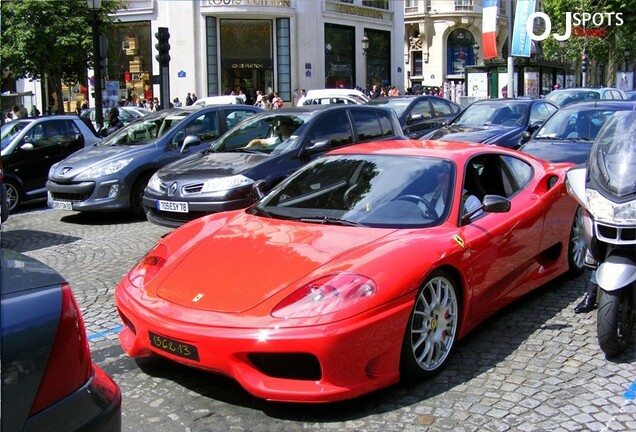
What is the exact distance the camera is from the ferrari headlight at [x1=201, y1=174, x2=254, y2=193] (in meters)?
7.69

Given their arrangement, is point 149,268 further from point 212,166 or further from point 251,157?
point 251,157

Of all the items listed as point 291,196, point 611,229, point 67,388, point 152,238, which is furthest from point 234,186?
point 67,388

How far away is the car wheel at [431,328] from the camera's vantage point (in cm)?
379

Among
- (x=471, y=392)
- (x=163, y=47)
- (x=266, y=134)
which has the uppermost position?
(x=163, y=47)

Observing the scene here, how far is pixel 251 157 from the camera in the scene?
27.0 feet

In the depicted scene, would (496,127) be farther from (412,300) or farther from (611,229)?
(412,300)

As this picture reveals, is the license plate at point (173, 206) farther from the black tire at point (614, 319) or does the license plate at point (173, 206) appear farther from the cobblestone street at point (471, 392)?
the black tire at point (614, 319)

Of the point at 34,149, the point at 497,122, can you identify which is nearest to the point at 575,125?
the point at 497,122

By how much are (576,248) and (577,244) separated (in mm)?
41

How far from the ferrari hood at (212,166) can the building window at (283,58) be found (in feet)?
99.2

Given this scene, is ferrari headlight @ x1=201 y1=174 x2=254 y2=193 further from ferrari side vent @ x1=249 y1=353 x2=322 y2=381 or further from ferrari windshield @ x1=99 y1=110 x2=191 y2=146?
ferrari side vent @ x1=249 y1=353 x2=322 y2=381

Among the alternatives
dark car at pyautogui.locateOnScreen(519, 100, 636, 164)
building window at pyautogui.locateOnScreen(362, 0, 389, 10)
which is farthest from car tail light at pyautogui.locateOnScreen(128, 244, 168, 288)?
building window at pyautogui.locateOnScreen(362, 0, 389, 10)

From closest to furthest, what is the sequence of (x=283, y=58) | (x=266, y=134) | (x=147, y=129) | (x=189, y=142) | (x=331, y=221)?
(x=331, y=221)
(x=266, y=134)
(x=189, y=142)
(x=147, y=129)
(x=283, y=58)

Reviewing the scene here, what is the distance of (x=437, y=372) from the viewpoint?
158 inches
